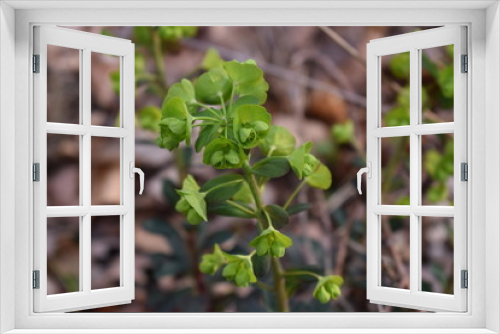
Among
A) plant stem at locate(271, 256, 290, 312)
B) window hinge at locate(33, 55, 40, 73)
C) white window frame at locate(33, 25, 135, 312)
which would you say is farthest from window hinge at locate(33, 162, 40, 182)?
plant stem at locate(271, 256, 290, 312)

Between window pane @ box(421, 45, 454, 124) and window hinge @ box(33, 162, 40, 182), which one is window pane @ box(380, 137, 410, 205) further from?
window hinge @ box(33, 162, 40, 182)

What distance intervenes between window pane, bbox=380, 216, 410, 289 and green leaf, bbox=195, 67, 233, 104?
3.20ft

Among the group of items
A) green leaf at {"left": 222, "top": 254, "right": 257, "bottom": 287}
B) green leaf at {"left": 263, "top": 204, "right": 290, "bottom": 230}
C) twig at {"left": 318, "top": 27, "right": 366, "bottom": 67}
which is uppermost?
twig at {"left": 318, "top": 27, "right": 366, "bottom": 67}

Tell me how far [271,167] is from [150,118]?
0.68m

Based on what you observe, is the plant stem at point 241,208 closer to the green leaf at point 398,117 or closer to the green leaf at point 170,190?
the green leaf at point 170,190

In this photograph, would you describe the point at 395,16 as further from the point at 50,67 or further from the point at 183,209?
the point at 50,67

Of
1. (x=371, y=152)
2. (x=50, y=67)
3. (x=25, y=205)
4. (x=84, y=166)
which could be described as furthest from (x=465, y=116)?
(x=50, y=67)

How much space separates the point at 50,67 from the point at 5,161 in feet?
Answer: 3.07

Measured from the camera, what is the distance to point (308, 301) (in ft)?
9.27

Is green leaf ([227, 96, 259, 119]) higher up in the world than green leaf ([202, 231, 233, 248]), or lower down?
higher up

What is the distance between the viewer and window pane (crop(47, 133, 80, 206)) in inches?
108

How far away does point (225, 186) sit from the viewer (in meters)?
2.47

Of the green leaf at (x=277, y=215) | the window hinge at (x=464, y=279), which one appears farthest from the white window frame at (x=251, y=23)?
the green leaf at (x=277, y=215)

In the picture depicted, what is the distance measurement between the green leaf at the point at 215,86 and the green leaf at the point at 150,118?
13.7 inches
